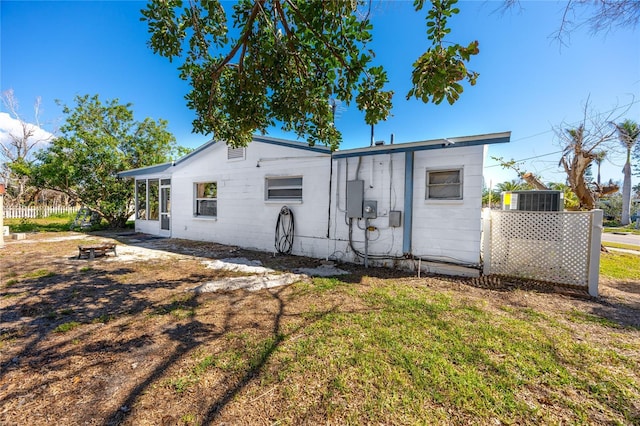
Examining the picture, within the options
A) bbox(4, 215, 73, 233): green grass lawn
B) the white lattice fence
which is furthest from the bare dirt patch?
bbox(4, 215, 73, 233): green grass lawn

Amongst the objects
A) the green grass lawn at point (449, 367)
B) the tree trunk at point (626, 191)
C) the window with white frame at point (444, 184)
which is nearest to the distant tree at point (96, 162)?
the green grass lawn at point (449, 367)

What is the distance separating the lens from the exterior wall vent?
29.2ft

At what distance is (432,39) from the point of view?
297 centimetres

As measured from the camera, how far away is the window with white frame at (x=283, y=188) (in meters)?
7.96

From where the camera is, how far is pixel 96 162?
504 inches

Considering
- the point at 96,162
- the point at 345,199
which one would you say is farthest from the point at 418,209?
the point at 96,162

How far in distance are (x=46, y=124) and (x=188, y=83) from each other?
2920 cm

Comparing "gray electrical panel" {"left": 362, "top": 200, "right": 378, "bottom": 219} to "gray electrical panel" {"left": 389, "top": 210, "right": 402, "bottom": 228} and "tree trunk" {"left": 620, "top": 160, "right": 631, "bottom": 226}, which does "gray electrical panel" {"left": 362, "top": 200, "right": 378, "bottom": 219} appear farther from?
"tree trunk" {"left": 620, "top": 160, "right": 631, "bottom": 226}

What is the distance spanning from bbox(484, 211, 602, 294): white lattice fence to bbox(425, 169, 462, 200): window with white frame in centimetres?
80

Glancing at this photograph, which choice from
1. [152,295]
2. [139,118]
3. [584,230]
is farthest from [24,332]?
[139,118]

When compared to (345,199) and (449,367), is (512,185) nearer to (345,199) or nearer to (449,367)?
(345,199)

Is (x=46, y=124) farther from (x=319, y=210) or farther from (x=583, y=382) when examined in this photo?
(x=583, y=382)

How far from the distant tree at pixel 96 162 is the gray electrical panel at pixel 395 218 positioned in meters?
13.9

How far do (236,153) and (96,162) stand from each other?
896 cm
